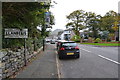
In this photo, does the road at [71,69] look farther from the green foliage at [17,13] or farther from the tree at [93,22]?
the tree at [93,22]

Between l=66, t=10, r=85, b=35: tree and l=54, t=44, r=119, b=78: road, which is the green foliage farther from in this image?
l=66, t=10, r=85, b=35: tree

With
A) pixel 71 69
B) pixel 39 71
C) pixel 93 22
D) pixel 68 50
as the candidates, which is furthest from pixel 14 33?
pixel 93 22

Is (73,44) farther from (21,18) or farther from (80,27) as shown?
(80,27)

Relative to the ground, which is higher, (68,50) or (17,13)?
(17,13)

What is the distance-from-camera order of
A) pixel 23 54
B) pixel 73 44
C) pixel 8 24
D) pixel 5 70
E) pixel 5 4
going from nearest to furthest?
pixel 5 70, pixel 5 4, pixel 8 24, pixel 23 54, pixel 73 44

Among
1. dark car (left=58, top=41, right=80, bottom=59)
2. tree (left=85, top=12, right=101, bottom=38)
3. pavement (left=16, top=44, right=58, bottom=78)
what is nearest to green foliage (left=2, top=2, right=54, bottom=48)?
pavement (left=16, top=44, right=58, bottom=78)

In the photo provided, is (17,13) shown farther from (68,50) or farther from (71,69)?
(68,50)

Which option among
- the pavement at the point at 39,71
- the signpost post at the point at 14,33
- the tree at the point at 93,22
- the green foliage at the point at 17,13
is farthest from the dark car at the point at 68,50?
the tree at the point at 93,22

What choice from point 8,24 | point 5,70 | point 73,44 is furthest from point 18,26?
point 73,44

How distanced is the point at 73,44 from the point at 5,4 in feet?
21.5

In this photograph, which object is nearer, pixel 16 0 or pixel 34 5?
pixel 16 0

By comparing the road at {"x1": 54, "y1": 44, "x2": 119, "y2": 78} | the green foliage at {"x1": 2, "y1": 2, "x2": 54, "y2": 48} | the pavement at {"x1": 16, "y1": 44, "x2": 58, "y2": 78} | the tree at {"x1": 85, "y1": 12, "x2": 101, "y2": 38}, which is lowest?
the road at {"x1": 54, "y1": 44, "x2": 119, "y2": 78}

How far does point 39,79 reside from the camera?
4.62 m

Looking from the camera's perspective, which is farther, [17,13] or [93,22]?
[93,22]
